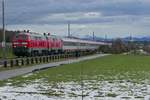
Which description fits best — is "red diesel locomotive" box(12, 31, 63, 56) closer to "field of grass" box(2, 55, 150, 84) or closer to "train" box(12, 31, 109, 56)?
"train" box(12, 31, 109, 56)

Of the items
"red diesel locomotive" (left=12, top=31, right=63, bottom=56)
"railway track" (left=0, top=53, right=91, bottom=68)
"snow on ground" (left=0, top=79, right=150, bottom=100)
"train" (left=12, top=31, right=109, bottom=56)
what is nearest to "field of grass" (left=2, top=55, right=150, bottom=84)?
"railway track" (left=0, top=53, right=91, bottom=68)

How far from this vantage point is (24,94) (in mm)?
18219

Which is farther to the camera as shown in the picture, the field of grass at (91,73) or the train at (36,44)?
the train at (36,44)

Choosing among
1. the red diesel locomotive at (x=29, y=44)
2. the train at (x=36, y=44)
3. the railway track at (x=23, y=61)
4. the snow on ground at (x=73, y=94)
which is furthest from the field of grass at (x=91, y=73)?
the train at (x=36, y=44)

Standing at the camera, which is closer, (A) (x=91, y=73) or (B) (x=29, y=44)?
(A) (x=91, y=73)

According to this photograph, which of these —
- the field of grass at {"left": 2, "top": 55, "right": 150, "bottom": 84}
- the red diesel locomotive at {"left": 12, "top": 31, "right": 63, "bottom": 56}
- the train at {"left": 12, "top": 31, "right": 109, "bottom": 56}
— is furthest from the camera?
the train at {"left": 12, "top": 31, "right": 109, "bottom": 56}

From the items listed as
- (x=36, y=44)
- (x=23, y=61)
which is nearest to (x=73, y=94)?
(x=23, y=61)

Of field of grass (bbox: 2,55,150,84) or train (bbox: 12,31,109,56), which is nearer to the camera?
field of grass (bbox: 2,55,150,84)

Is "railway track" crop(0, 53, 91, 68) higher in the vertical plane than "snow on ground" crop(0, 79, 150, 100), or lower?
lower

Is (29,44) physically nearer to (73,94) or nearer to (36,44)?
(36,44)

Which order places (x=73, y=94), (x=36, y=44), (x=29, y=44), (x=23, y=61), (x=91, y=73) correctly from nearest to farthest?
(x=73, y=94) → (x=91, y=73) → (x=23, y=61) → (x=29, y=44) → (x=36, y=44)

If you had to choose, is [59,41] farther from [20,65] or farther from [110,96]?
[110,96]

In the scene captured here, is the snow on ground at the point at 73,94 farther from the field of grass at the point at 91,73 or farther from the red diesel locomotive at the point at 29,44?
the red diesel locomotive at the point at 29,44

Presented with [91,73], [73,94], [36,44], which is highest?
[73,94]
